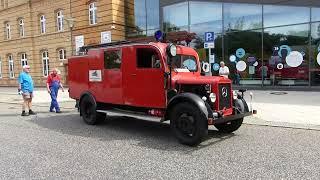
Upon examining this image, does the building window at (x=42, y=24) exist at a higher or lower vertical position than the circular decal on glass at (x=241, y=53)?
higher

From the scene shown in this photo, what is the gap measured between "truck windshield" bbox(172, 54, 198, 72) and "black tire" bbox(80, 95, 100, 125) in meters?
2.91

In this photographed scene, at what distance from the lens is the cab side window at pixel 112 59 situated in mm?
9555

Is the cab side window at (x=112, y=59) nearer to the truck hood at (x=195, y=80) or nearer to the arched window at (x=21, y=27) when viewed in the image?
the truck hood at (x=195, y=80)

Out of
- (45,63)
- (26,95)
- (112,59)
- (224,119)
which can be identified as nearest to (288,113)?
(224,119)

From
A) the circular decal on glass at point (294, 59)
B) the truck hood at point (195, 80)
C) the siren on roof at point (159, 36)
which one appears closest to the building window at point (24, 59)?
the circular decal on glass at point (294, 59)

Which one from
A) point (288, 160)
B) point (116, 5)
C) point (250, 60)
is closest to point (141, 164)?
point (288, 160)

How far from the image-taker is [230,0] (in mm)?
21312

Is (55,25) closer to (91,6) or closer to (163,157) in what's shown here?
(91,6)

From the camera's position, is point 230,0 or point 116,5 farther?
point 116,5

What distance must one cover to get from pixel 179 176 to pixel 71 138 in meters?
3.94

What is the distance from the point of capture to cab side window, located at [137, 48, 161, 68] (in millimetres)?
8602

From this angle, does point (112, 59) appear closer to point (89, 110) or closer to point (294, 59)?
point (89, 110)

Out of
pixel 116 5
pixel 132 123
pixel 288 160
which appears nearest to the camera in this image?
pixel 288 160

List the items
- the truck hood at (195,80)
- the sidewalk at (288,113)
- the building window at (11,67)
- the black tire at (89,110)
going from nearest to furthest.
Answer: the truck hood at (195,80)
the sidewalk at (288,113)
the black tire at (89,110)
the building window at (11,67)
